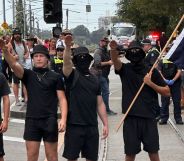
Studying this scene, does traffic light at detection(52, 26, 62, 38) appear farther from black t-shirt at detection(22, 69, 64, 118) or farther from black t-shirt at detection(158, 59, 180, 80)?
black t-shirt at detection(22, 69, 64, 118)

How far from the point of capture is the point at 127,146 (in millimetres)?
6723

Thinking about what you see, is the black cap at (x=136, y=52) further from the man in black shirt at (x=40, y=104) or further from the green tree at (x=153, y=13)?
the green tree at (x=153, y=13)

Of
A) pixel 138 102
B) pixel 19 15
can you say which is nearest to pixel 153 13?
pixel 19 15

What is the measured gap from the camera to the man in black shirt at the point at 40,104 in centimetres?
657

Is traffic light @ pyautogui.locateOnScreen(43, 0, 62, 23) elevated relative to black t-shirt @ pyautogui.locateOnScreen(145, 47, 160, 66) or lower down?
elevated

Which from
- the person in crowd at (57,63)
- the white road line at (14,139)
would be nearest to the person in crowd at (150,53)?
the person in crowd at (57,63)

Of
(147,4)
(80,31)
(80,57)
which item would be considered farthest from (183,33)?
(80,31)

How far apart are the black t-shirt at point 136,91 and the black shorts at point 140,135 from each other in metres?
0.09

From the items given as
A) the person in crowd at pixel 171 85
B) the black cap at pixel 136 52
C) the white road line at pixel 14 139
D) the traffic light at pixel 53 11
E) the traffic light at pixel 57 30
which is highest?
the traffic light at pixel 53 11

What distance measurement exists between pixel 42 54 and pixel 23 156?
9.52 feet

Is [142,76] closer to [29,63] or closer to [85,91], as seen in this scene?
[85,91]

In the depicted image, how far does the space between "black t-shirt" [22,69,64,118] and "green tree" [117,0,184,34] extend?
27531 mm

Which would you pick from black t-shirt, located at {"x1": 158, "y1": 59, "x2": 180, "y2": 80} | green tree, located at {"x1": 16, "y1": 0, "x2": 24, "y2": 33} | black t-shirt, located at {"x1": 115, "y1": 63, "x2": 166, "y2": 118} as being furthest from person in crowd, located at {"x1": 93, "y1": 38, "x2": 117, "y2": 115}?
green tree, located at {"x1": 16, "y1": 0, "x2": 24, "y2": 33}

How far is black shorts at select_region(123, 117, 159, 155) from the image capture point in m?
6.67
